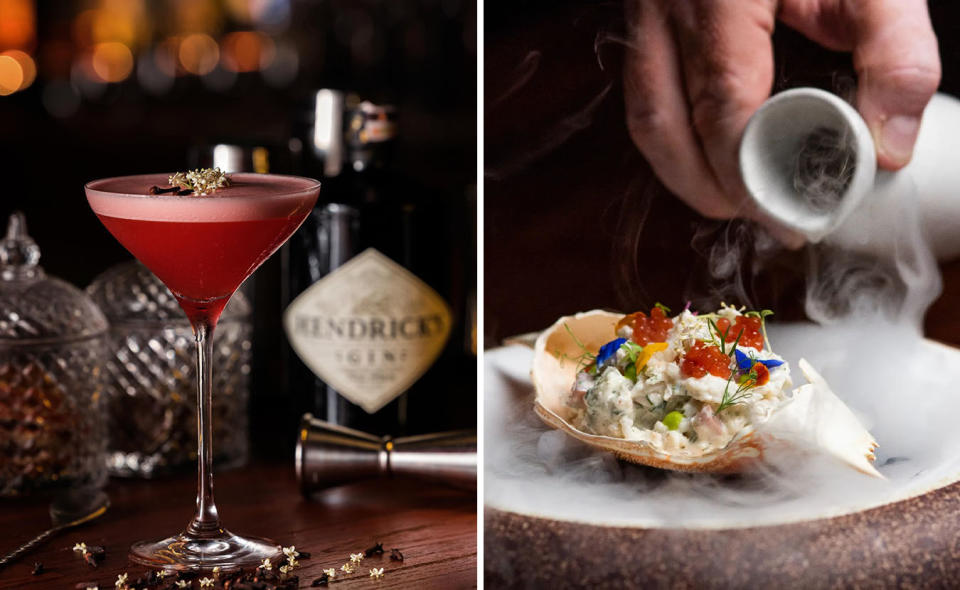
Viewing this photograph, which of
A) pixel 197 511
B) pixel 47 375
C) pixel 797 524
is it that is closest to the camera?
pixel 797 524

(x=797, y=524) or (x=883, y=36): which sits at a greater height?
(x=883, y=36)

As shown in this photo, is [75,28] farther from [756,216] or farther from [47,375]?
[756,216]

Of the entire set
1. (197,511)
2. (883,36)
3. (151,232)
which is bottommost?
(197,511)

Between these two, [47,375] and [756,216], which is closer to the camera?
[756,216]

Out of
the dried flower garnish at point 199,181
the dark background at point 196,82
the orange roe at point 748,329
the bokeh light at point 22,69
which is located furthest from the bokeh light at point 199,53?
the orange roe at point 748,329

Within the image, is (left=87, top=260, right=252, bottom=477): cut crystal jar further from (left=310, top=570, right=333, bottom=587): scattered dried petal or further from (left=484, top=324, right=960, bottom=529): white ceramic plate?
(left=484, top=324, right=960, bottom=529): white ceramic plate

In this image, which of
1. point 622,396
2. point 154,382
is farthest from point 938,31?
point 154,382

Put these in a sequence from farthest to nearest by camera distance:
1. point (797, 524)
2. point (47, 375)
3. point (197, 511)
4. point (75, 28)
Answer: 1. point (75, 28)
2. point (47, 375)
3. point (197, 511)
4. point (797, 524)

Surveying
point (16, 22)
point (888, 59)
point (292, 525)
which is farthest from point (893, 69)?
point (16, 22)
